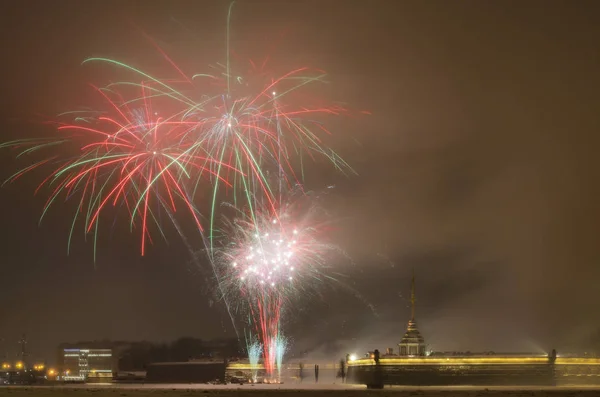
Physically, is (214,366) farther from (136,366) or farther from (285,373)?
(136,366)

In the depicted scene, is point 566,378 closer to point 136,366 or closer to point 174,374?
point 174,374

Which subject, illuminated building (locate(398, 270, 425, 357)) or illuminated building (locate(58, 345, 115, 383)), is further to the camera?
illuminated building (locate(58, 345, 115, 383))

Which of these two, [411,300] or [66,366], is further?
[66,366]

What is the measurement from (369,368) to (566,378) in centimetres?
1897

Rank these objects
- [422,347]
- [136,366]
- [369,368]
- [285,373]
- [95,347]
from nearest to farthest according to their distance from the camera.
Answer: [369,368] < [422,347] < [285,373] < [136,366] < [95,347]

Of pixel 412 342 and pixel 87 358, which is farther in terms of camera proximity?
pixel 87 358

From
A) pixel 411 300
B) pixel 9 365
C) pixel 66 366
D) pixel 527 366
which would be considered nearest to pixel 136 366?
pixel 66 366

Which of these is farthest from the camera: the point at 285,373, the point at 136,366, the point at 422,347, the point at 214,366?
the point at 136,366

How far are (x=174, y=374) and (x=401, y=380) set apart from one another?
2226 centimetres

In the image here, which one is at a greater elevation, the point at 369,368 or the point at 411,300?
the point at 411,300

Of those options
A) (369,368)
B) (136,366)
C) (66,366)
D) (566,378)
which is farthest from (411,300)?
(66,366)

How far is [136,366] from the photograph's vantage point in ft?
454

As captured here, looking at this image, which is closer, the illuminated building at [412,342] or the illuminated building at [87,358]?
the illuminated building at [412,342]

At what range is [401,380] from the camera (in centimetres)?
7781
